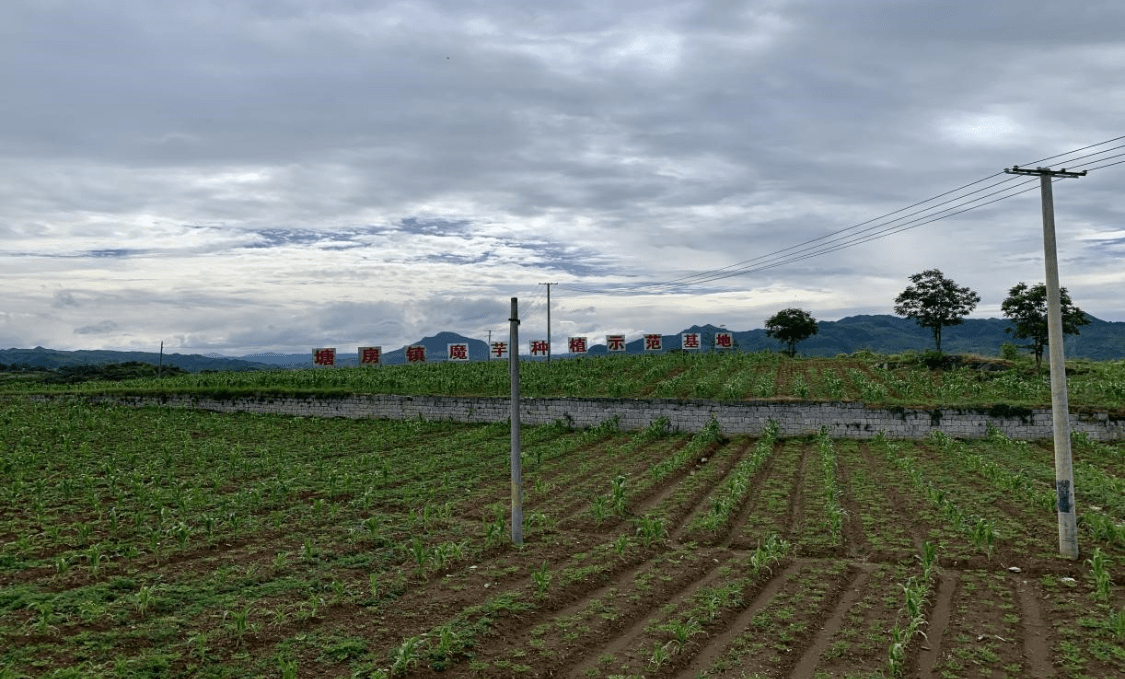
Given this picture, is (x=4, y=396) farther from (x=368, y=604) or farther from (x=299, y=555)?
(x=368, y=604)

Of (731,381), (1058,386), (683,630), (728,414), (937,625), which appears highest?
(1058,386)

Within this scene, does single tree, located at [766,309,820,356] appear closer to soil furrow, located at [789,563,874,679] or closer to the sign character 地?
the sign character 地

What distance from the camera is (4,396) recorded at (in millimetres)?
40562

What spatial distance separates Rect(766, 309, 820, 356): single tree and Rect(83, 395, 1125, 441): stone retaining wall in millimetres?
40155

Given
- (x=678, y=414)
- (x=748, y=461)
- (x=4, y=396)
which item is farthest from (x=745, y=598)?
(x=4, y=396)

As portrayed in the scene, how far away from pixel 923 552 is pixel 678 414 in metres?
16.6

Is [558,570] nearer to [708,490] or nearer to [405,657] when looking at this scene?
[405,657]

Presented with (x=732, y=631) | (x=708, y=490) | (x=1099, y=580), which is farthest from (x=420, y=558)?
(x=1099, y=580)

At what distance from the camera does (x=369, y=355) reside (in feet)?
163

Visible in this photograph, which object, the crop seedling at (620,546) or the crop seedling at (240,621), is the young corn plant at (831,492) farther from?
the crop seedling at (240,621)

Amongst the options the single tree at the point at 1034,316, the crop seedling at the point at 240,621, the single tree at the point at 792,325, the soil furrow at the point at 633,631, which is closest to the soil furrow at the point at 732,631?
the soil furrow at the point at 633,631

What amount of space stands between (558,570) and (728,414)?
1794 cm

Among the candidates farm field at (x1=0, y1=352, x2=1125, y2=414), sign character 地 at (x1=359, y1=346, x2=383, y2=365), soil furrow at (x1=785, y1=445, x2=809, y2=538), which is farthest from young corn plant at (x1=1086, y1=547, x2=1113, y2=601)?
sign character 地 at (x1=359, y1=346, x2=383, y2=365)

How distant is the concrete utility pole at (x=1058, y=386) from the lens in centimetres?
1107
